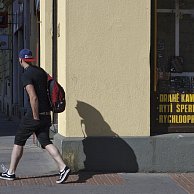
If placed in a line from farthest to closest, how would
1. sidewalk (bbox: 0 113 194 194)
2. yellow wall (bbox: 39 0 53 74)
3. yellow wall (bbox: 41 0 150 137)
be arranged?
yellow wall (bbox: 39 0 53 74) → yellow wall (bbox: 41 0 150 137) → sidewalk (bbox: 0 113 194 194)

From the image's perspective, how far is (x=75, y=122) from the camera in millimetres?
8977

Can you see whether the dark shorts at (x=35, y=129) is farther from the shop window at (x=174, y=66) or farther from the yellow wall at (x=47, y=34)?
the yellow wall at (x=47, y=34)

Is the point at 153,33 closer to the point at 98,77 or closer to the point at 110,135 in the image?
the point at 98,77

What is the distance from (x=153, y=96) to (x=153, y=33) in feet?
3.49

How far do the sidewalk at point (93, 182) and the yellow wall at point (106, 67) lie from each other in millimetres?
733

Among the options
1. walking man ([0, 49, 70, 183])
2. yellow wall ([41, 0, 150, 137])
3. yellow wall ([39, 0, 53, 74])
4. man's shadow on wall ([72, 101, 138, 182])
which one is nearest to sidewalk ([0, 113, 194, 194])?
man's shadow on wall ([72, 101, 138, 182])

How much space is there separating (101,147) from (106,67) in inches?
51.7

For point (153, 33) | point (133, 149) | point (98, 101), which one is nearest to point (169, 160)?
point (133, 149)

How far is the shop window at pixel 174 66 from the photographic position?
9484mm

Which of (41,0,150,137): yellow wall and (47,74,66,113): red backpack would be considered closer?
(47,74,66,113): red backpack

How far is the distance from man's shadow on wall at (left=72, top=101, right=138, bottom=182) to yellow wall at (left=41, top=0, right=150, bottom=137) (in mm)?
16

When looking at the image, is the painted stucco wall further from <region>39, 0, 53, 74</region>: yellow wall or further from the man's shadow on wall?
<region>39, 0, 53, 74</region>: yellow wall

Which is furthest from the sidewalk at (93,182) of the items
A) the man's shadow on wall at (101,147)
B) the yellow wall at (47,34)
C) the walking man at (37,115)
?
the yellow wall at (47,34)

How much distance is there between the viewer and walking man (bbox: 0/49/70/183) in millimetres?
8031
